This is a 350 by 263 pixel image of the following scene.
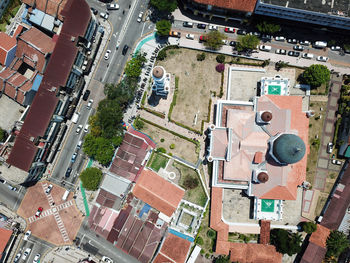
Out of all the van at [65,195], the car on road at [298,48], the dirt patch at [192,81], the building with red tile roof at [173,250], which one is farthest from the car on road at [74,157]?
the car on road at [298,48]

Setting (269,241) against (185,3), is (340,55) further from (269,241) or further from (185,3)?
(269,241)

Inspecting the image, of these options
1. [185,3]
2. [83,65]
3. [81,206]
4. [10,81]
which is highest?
[185,3]

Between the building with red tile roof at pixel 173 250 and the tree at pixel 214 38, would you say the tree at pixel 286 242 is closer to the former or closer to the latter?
the building with red tile roof at pixel 173 250

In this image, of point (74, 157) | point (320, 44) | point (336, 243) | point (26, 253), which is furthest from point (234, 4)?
point (26, 253)

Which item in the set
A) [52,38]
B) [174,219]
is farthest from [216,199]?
[52,38]

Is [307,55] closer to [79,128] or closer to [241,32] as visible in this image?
[241,32]

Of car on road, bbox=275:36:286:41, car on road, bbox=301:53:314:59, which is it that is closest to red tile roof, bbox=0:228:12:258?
car on road, bbox=275:36:286:41
